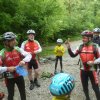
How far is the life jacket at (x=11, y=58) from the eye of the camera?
→ 19.2 feet

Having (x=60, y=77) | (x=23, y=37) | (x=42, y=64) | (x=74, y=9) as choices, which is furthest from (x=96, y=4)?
(x=60, y=77)

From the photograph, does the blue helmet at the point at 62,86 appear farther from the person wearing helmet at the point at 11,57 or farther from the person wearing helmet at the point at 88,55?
the person wearing helmet at the point at 88,55

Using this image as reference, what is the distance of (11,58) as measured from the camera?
5.88 meters

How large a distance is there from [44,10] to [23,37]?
2.53 meters

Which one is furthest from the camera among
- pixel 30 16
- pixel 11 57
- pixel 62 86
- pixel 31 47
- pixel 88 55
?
pixel 30 16

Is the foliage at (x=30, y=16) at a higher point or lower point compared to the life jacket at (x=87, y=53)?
higher

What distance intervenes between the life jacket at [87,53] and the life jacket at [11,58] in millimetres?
1524

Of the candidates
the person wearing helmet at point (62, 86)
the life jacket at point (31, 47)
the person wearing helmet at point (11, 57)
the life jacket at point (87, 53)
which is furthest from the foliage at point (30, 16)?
the person wearing helmet at point (62, 86)

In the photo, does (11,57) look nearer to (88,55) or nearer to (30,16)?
(88,55)

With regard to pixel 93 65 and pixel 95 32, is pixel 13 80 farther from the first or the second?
pixel 95 32

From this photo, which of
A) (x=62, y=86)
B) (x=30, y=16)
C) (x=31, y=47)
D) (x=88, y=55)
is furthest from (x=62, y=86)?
(x=30, y=16)

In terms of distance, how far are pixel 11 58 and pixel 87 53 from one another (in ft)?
5.84

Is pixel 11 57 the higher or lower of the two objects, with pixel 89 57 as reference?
higher

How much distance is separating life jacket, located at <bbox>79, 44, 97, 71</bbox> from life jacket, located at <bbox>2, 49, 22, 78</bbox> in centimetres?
152
